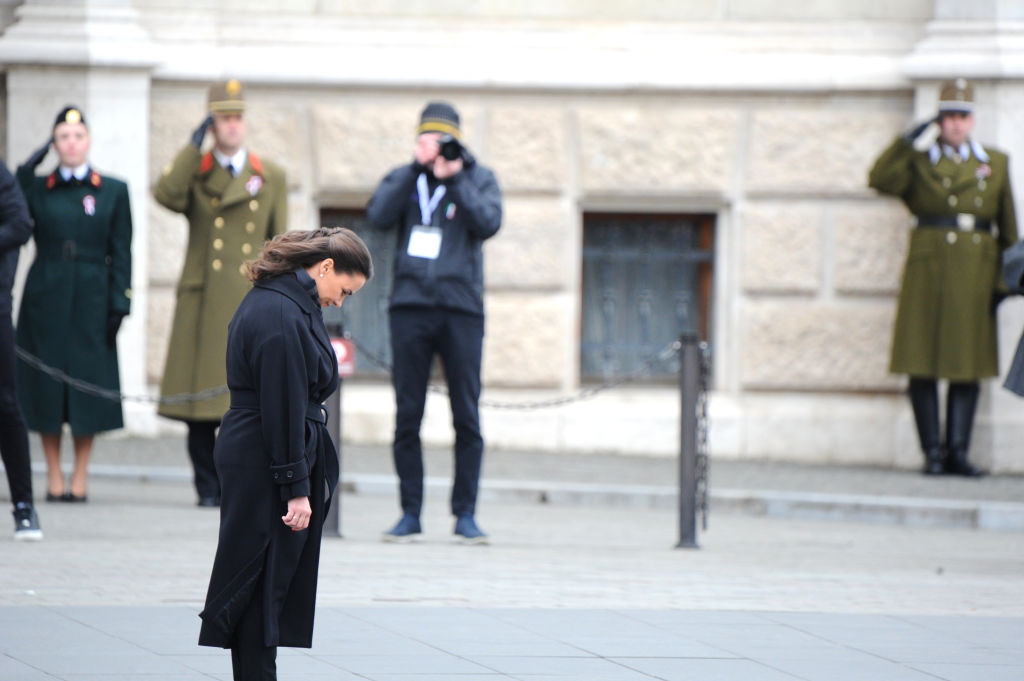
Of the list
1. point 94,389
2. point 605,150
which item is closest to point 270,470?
point 94,389

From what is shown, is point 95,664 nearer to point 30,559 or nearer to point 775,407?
point 30,559

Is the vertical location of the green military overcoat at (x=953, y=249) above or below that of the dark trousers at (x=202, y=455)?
above

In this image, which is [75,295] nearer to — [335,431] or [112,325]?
[112,325]

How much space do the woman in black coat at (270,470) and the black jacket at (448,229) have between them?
3651mm

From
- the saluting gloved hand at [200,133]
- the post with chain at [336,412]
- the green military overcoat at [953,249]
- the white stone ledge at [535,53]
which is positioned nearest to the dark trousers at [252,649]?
the post with chain at [336,412]

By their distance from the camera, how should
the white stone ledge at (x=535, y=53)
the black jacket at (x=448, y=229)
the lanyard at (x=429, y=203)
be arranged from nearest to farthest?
the black jacket at (x=448, y=229) → the lanyard at (x=429, y=203) → the white stone ledge at (x=535, y=53)

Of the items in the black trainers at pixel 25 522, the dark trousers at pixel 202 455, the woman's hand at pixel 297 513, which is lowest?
the black trainers at pixel 25 522

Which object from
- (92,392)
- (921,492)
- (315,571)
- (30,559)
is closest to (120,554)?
(30,559)

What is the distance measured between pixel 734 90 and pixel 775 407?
2191mm

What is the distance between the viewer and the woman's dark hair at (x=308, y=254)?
4.76 meters

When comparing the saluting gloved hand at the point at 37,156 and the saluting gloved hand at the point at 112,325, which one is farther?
the saluting gloved hand at the point at 112,325

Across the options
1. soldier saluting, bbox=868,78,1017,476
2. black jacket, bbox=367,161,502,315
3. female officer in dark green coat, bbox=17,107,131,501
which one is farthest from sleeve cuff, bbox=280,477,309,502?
soldier saluting, bbox=868,78,1017,476

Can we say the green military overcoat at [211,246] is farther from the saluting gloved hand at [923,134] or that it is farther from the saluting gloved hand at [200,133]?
the saluting gloved hand at [923,134]

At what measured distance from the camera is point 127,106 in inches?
478
